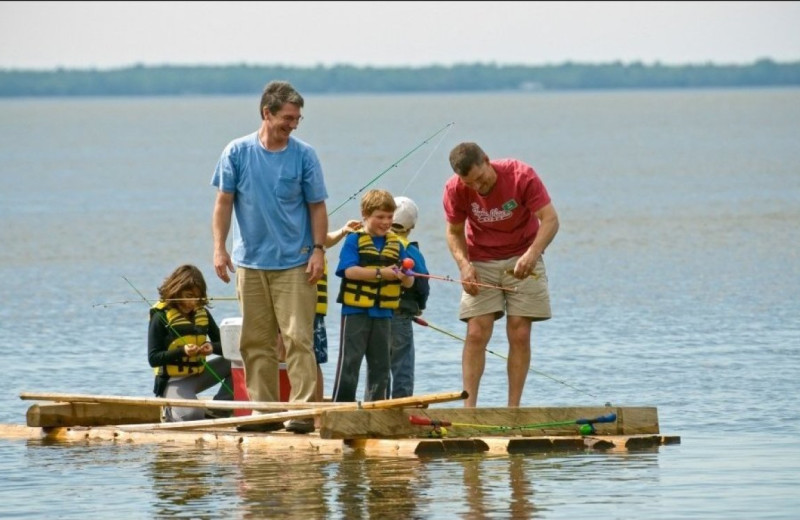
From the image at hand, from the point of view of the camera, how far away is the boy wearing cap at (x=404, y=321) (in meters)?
11.3

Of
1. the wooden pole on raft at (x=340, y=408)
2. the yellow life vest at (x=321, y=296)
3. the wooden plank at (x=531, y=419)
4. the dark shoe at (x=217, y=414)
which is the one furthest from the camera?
the dark shoe at (x=217, y=414)

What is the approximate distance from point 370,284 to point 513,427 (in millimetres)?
1149

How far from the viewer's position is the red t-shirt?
→ 11.0 metres

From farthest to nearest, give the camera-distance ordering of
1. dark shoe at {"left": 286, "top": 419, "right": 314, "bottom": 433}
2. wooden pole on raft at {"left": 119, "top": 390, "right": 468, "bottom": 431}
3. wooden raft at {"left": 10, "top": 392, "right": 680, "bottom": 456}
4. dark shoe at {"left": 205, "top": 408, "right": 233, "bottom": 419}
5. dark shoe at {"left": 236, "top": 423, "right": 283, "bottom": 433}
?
dark shoe at {"left": 205, "top": 408, "right": 233, "bottom": 419}
dark shoe at {"left": 236, "top": 423, "right": 283, "bottom": 433}
dark shoe at {"left": 286, "top": 419, "right": 314, "bottom": 433}
wooden raft at {"left": 10, "top": 392, "right": 680, "bottom": 456}
wooden pole on raft at {"left": 119, "top": 390, "right": 468, "bottom": 431}

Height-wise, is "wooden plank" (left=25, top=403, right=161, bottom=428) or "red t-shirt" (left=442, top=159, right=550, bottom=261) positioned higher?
"red t-shirt" (left=442, top=159, right=550, bottom=261)

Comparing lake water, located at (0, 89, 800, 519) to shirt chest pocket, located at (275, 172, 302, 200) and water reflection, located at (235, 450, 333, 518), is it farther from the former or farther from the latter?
shirt chest pocket, located at (275, 172, 302, 200)

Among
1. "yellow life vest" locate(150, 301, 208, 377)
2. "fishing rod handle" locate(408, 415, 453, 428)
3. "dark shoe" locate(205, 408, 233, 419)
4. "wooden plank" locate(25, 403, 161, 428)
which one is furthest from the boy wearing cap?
"wooden plank" locate(25, 403, 161, 428)

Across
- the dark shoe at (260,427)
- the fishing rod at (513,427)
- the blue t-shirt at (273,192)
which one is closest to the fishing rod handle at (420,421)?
the fishing rod at (513,427)

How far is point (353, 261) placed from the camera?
10742mm

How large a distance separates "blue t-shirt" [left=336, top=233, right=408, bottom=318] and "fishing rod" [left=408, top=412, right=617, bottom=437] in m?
0.66

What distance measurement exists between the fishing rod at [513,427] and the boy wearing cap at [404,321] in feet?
2.32

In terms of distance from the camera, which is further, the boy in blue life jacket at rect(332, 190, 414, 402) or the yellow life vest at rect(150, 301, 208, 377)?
the yellow life vest at rect(150, 301, 208, 377)

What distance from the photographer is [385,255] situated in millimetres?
10828

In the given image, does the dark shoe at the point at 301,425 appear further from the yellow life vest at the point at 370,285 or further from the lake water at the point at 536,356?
the yellow life vest at the point at 370,285
